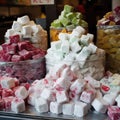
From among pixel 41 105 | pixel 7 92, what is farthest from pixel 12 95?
pixel 41 105

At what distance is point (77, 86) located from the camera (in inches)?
48.8

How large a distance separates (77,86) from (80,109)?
0.32 ft

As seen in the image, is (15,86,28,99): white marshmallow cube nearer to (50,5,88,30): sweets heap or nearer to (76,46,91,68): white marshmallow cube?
(76,46,91,68): white marshmallow cube

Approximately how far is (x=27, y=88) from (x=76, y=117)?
33cm

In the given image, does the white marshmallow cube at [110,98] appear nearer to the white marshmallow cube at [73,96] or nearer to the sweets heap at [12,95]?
the white marshmallow cube at [73,96]

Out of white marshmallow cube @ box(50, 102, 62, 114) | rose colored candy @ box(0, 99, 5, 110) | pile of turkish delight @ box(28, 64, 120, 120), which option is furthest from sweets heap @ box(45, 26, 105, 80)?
rose colored candy @ box(0, 99, 5, 110)

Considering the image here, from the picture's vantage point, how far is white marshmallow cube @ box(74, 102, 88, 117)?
→ 1.21 meters

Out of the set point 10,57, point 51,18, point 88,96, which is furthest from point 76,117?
point 51,18

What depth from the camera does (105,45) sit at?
171 centimetres

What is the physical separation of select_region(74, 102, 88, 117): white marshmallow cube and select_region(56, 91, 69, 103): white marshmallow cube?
5 cm

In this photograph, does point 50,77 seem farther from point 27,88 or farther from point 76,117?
point 76,117

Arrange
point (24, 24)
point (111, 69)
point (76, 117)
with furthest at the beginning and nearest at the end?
point (24, 24), point (111, 69), point (76, 117)

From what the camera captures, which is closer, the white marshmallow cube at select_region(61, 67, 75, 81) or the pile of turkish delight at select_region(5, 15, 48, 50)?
the white marshmallow cube at select_region(61, 67, 75, 81)

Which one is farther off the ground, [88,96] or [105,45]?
[105,45]
